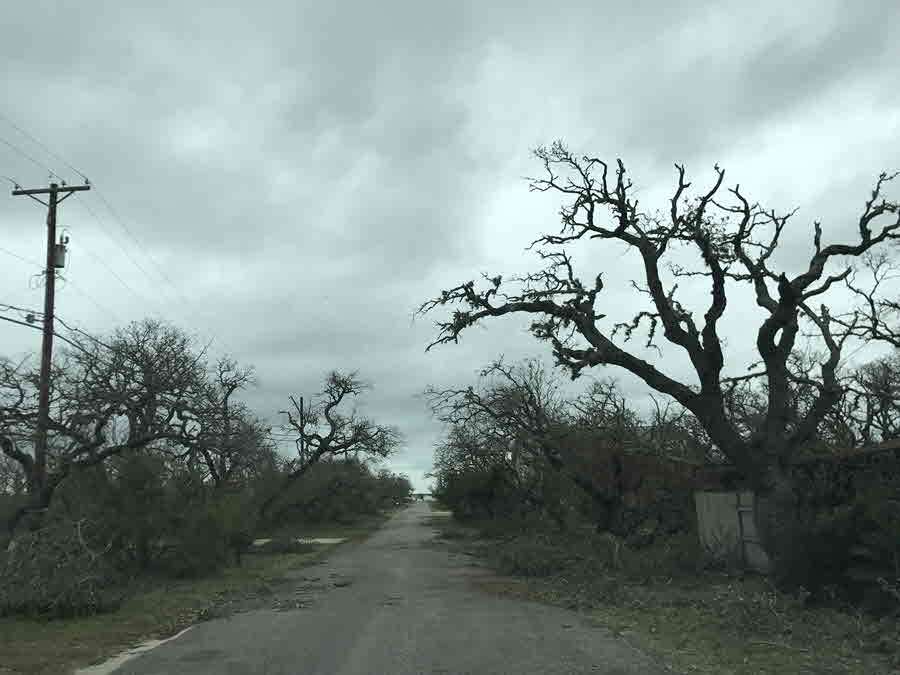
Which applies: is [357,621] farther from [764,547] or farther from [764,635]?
[764,547]

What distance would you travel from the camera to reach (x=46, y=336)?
1967 centimetres

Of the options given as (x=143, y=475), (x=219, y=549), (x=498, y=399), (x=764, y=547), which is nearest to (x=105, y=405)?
(x=143, y=475)

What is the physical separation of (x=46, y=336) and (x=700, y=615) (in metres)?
16.2

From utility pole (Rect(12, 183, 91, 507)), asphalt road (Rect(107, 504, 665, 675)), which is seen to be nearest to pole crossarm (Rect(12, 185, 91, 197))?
utility pole (Rect(12, 183, 91, 507))

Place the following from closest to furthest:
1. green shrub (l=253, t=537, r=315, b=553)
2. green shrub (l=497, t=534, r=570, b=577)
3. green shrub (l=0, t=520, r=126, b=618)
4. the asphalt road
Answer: the asphalt road < green shrub (l=0, t=520, r=126, b=618) < green shrub (l=497, t=534, r=570, b=577) < green shrub (l=253, t=537, r=315, b=553)

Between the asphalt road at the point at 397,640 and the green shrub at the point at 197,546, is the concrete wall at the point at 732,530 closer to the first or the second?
the asphalt road at the point at 397,640

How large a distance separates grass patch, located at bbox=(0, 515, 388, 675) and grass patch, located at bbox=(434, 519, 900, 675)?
21.9ft

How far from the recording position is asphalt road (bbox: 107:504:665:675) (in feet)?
31.1

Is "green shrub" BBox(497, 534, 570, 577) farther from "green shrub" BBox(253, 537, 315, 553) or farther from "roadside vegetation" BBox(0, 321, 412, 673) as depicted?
"green shrub" BBox(253, 537, 315, 553)

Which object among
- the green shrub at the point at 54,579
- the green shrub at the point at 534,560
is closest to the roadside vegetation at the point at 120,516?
the green shrub at the point at 54,579

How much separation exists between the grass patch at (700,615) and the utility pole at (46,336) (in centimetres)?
1150

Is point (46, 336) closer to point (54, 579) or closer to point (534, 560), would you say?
point (54, 579)

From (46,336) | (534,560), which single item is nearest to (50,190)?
(46,336)

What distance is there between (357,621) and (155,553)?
9988mm
